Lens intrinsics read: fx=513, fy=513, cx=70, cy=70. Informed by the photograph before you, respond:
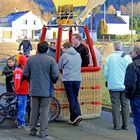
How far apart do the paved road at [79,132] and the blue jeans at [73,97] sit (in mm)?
283

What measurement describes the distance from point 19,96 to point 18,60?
798 millimetres

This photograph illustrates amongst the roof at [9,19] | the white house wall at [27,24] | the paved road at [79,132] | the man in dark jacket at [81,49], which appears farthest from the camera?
the white house wall at [27,24]

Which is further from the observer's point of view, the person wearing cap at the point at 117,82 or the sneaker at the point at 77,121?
the sneaker at the point at 77,121

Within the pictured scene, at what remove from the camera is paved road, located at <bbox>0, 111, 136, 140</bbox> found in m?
10.0

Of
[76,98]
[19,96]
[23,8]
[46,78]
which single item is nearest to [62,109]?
[76,98]

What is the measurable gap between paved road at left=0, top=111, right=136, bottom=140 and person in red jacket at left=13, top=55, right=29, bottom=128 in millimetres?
256

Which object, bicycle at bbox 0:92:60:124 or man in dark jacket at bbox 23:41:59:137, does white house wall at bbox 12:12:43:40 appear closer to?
bicycle at bbox 0:92:60:124

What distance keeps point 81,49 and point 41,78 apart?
243cm

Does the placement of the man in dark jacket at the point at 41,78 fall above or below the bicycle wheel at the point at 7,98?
above

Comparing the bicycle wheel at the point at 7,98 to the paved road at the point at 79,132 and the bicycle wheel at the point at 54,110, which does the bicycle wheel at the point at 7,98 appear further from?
the bicycle wheel at the point at 54,110

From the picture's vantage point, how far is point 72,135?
1024 cm

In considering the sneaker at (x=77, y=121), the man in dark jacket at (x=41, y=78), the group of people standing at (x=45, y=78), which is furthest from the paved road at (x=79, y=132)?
the man in dark jacket at (x=41, y=78)

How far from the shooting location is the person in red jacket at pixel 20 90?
10.8m

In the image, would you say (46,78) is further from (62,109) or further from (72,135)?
(62,109)
